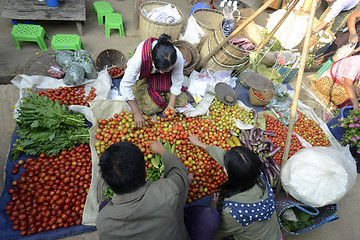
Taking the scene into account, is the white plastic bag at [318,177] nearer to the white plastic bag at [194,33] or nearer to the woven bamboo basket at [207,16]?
the white plastic bag at [194,33]

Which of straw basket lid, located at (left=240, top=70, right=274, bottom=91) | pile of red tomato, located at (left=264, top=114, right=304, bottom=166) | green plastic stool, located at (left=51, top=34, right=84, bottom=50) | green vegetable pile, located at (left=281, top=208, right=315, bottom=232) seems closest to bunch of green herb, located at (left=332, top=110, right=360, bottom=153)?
pile of red tomato, located at (left=264, top=114, right=304, bottom=166)

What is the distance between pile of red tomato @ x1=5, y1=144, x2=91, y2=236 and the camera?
6.57ft

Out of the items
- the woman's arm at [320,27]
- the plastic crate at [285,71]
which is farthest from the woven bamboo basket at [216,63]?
the woman's arm at [320,27]

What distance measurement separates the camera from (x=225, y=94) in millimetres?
3531

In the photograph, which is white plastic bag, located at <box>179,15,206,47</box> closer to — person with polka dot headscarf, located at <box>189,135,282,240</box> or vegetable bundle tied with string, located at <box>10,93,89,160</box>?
vegetable bundle tied with string, located at <box>10,93,89,160</box>

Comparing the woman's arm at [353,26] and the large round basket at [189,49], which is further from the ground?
the woman's arm at [353,26]

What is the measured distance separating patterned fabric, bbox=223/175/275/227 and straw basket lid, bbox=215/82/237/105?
6.47ft

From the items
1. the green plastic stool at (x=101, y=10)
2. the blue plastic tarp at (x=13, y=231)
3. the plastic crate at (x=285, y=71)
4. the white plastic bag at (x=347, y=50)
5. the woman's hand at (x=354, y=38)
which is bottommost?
the blue plastic tarp at (x=13, y=231)

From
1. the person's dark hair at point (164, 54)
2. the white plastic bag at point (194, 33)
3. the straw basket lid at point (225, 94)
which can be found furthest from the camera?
the white plastic bag at point (194, 33)

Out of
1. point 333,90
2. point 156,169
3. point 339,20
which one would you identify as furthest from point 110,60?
point 339,20

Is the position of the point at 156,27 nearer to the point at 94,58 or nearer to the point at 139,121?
the point at 94,58

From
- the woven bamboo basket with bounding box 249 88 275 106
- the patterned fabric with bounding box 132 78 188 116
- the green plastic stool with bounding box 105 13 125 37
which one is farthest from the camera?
the green plastic stool with bounding box 105 13 125 37

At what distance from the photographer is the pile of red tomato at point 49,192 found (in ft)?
6.57

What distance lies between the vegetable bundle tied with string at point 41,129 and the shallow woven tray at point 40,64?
0.88m
